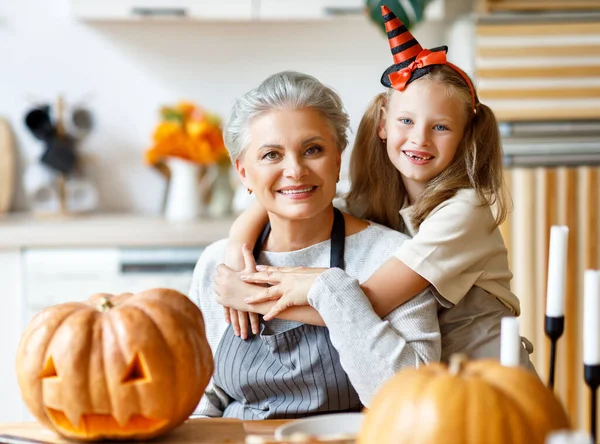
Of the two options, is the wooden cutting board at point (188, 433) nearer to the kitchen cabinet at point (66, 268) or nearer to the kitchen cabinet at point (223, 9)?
the kitchen cabinet at point (66, 268)

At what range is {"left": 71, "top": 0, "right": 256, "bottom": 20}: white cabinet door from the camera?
11.0 ft

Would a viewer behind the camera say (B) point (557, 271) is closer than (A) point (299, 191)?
Yes

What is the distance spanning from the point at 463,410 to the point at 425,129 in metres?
0.97

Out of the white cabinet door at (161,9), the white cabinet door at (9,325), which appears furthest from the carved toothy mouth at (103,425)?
the white cabinet door at (161,9)

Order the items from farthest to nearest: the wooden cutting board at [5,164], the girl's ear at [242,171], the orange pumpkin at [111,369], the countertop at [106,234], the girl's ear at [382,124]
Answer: the wooden cutting board at [5,164], the countertop at [106,234], the girl's ear at [382,124], the girl's ear at [242,171], the orange pumpkin at [111,369]

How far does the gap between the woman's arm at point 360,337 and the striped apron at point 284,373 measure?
0.12 metres

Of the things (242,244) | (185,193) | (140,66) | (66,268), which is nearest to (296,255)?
(242,244)

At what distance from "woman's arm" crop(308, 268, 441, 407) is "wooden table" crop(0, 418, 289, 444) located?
0.18 meters

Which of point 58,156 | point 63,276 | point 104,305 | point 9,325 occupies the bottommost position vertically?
point 9,325

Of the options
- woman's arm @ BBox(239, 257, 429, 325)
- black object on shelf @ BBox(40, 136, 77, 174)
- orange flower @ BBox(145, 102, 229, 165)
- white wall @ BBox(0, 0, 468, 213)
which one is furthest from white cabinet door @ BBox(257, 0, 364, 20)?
woman's arm @ BBox(239, 257, 429, 325)

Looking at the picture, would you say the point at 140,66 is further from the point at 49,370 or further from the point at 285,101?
the point at 49,370

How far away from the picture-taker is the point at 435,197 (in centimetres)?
175

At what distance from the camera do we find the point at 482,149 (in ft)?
5.97

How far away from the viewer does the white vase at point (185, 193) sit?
3430mm
